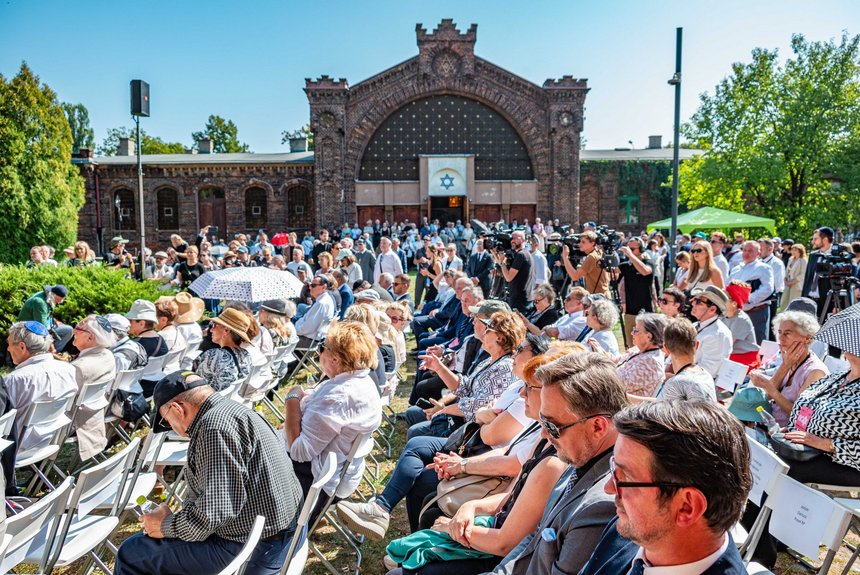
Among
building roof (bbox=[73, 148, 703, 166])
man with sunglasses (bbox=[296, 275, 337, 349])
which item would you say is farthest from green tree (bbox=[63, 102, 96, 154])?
man with sunglasses (bbox=[296, 275, 337, 349])

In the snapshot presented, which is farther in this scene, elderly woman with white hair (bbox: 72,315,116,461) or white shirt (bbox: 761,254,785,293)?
white shirt (bbox: 761,254,785,293)

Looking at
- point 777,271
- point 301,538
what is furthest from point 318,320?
point 777,271

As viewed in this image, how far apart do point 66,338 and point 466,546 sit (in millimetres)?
6703

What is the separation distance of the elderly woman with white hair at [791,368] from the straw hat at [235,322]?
4.13m

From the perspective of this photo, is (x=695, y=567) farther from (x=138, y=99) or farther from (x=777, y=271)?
(x=138, y=99)

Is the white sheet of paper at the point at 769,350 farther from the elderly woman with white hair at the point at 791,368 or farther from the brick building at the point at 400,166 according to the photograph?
the brick building at the point at 400,166

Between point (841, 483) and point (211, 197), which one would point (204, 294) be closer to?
point (841, 483)

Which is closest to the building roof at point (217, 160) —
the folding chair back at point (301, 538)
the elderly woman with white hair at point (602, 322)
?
the elderly woman with white hair at point (602, 322)

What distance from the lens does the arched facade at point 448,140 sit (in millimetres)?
31484

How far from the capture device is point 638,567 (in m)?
1.80

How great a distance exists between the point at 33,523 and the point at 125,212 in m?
33.8

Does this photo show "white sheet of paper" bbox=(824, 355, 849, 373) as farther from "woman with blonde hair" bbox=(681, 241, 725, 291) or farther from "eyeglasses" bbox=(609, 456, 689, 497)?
"eyeglasses" bbox=(609, 456, 689, 497)

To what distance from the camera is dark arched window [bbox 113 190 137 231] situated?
3306cm

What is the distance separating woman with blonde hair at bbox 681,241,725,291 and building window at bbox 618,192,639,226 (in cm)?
2723
